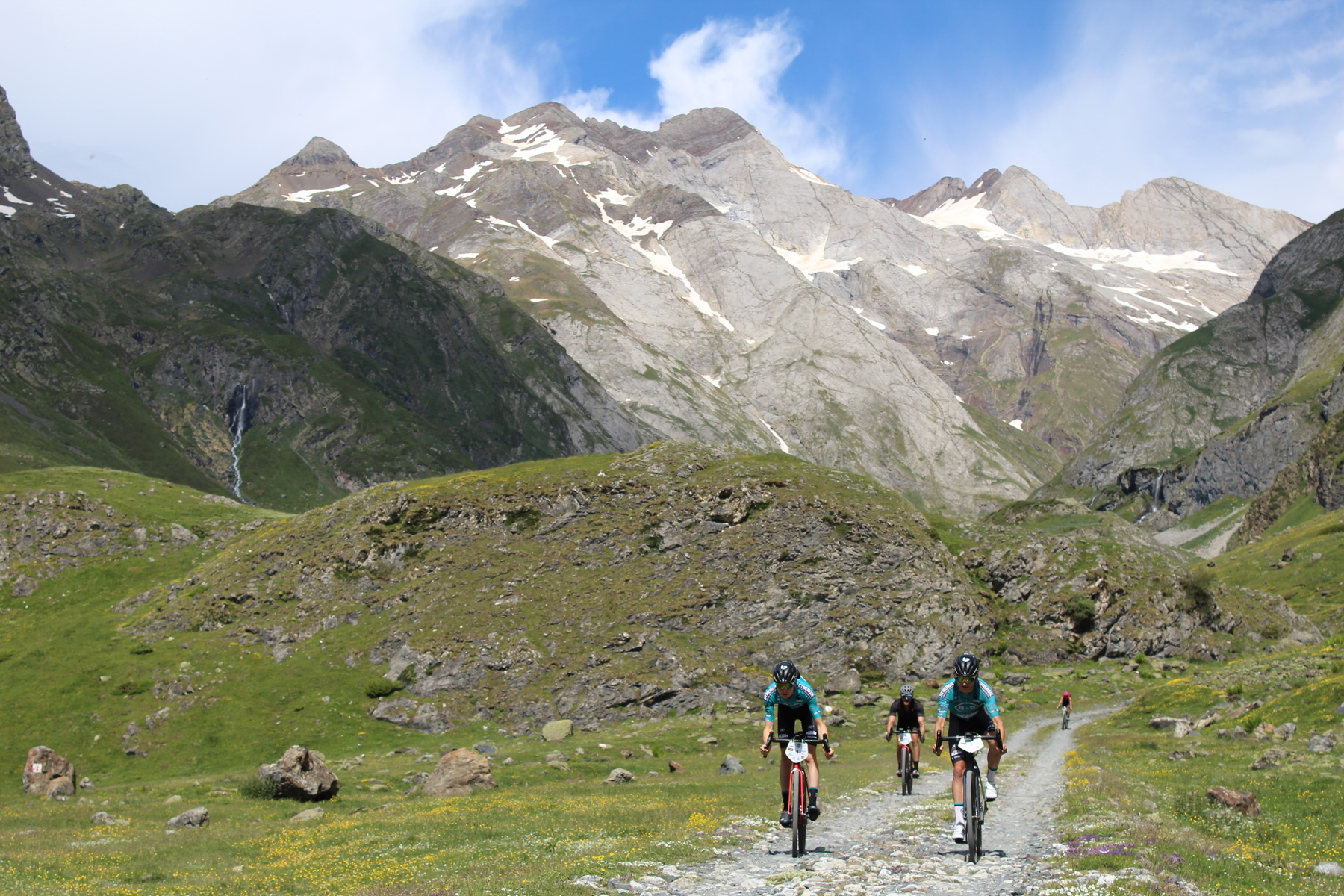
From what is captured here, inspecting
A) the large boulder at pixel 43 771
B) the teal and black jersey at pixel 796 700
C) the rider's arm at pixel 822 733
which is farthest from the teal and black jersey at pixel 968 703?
the large boulder at pixel 43 771

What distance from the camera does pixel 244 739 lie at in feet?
172

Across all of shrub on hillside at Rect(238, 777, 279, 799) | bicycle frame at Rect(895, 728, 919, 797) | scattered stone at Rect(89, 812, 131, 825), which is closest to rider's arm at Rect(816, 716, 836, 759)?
bicycle frame at Rect(895, 728, 919, 797)

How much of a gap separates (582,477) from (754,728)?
107ft

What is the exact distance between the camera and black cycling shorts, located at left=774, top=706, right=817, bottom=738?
61.8ft

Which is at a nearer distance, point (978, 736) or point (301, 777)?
point (978, 736)

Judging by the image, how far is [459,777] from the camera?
35.1 meters

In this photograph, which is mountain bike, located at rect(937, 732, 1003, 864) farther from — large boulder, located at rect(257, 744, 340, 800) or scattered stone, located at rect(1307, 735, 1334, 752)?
large boulder, located at rect(257, 744, 340, 800)

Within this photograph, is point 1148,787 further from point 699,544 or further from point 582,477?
point 582,477

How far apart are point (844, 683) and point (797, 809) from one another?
4582 centimetres

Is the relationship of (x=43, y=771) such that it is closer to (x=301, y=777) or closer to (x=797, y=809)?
(x=301, y=777)

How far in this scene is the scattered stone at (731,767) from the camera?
4009cm

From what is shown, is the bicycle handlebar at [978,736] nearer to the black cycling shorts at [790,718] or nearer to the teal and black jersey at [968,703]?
the teal and black jersey at [968,703]

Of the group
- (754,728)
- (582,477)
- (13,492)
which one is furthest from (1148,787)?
(13,492)

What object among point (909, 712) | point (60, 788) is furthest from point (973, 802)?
point (60, 788)
